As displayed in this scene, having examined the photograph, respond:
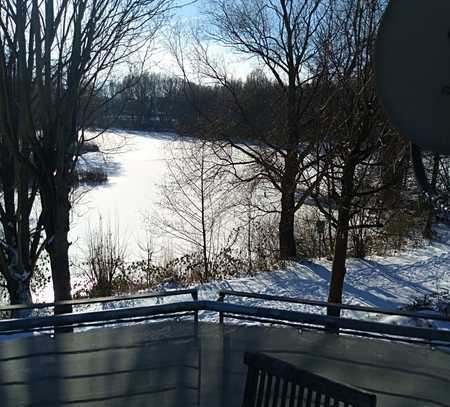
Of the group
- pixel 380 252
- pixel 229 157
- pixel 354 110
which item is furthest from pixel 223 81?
pixel 354 110

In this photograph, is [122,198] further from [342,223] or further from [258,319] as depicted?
[258,319]

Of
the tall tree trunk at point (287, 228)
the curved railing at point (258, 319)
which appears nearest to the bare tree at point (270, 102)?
the tall tree trunk at point (287, 228)

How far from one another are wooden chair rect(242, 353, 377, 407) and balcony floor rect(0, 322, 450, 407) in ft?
1.97

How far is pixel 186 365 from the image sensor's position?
9.61 ft

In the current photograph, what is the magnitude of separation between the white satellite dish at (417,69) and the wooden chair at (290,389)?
131 centimetres

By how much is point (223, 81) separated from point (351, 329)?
11288 mm

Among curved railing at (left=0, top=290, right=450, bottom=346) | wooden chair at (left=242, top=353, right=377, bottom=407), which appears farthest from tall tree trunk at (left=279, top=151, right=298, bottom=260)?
wooden chair at (left=242, top=353, right=377, bottom=407)

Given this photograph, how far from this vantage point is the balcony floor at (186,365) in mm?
2631

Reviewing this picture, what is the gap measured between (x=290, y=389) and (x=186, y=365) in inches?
37.2

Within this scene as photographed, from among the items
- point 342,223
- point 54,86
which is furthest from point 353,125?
point 54,86

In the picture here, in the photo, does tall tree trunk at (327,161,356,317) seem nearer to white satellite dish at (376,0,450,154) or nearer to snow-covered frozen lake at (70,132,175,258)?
white satellite dish at (376,0,450,154)

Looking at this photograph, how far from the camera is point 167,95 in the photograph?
65.3 feet

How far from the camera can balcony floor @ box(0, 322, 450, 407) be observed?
8.63ft

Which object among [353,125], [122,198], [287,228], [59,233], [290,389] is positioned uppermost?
[353,125]
